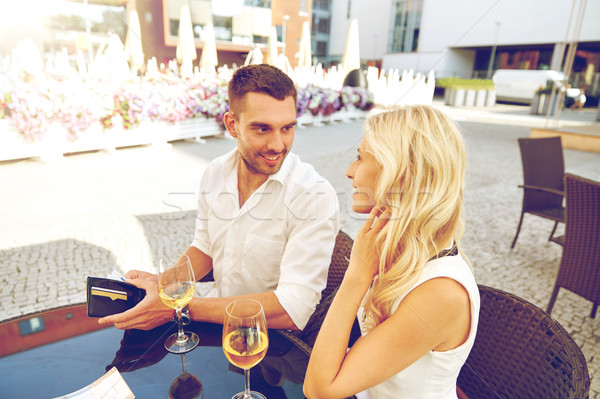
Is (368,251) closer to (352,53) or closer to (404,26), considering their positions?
(352,53)

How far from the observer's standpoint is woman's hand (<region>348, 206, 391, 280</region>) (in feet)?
3.53

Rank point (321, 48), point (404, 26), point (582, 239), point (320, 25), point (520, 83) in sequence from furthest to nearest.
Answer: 1. point (321, 48)
2. point (320, 25)
3. point (404, 26)
4. point (520, 83)
5. point (582, 239)

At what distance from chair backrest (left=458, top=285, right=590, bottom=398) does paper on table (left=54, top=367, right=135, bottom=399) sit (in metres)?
1.19

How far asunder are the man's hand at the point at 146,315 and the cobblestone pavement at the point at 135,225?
2.98 ft

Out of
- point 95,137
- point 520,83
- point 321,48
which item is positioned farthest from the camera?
point 321,48

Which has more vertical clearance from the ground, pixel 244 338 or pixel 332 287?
pixel 244 338

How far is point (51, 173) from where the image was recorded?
552 centimetres

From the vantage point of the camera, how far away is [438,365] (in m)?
1.04

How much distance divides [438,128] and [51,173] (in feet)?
20.2

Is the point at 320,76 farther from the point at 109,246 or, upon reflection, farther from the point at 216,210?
the point at 216,210

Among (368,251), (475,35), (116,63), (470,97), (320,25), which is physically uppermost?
(320,25)

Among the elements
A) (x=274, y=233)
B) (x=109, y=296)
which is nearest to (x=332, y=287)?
(x=274, y=233)

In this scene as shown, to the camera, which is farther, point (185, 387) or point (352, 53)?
point (352, 53)

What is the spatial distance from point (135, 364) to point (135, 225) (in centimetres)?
324
